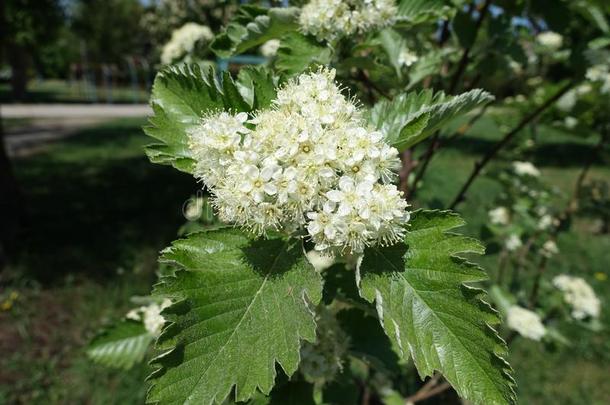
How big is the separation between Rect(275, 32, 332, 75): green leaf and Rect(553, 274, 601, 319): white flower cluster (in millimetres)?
2544

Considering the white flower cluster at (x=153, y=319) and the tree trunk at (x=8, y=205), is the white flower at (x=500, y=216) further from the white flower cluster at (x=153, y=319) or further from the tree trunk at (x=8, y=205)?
the tree trunk at (x=8, y=205)

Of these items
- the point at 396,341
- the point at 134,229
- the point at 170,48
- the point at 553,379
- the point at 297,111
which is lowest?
the point at 134,229

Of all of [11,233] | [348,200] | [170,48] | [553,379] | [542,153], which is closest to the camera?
[348,200]

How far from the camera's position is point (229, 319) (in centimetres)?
107

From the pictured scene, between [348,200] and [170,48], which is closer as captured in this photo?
[348,200]

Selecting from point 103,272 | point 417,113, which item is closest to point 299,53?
point 417,113

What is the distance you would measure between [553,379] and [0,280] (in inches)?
206

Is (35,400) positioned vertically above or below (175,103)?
below

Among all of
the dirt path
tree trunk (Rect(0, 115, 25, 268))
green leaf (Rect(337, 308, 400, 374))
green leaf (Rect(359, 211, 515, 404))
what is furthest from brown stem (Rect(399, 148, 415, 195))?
the dirt path

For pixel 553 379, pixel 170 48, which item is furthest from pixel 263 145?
pixel 553 379

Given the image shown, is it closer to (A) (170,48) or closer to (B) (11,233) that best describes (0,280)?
(B) (11,233)

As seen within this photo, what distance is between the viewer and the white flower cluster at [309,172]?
102cm

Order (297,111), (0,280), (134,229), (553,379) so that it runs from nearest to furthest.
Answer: (297,111) → (553,379) → (0,280) → (134,229)

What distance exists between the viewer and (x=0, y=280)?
5.03 m
